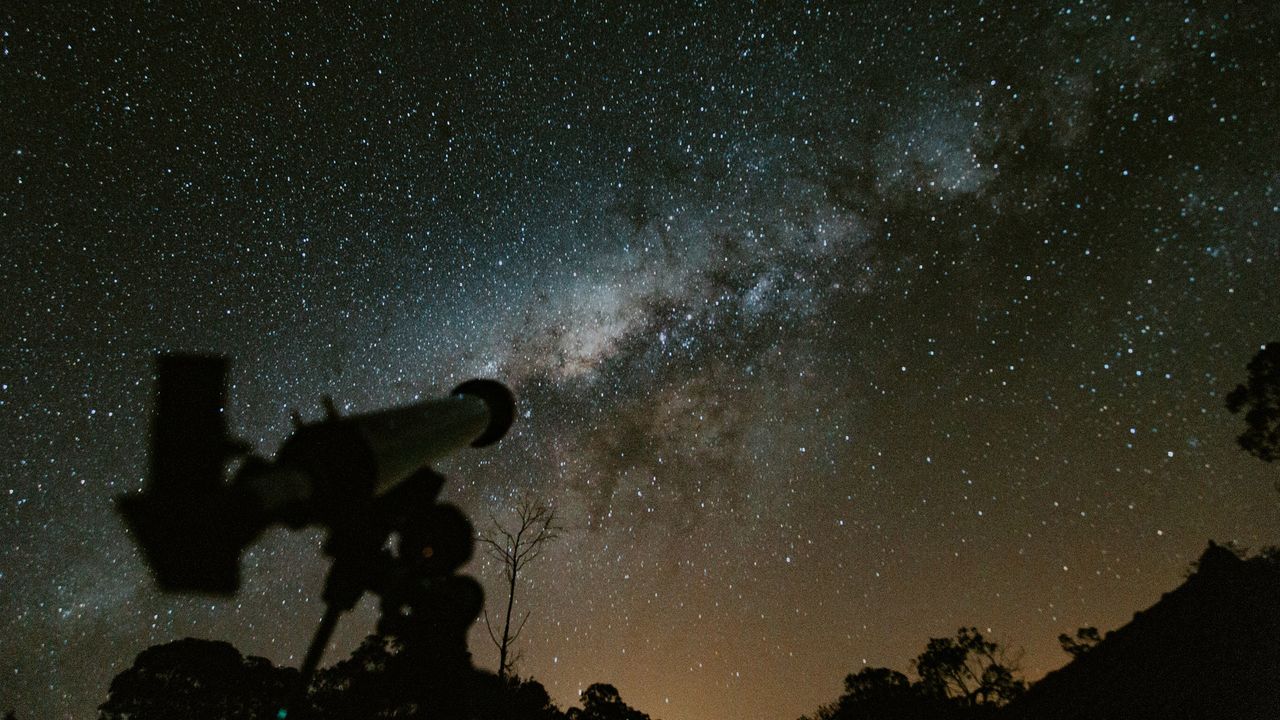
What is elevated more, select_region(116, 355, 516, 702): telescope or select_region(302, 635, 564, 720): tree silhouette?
select_region(302, 635, 564, 720): tree silhouette

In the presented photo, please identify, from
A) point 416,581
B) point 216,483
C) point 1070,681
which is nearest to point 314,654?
point 416,581

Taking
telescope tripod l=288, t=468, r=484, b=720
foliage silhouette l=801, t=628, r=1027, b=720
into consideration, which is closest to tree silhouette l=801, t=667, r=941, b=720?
foliage silhouette l=801, t=628, r=1027, b=720

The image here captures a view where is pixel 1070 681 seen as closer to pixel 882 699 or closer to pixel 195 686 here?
pixel 882 699

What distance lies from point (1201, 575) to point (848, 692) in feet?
55.9

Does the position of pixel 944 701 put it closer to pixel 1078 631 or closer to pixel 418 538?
pixel 1078 631

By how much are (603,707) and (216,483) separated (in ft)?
84.3

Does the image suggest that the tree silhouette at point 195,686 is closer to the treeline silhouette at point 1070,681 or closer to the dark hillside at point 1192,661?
the treeline silhouette at point 1070,681

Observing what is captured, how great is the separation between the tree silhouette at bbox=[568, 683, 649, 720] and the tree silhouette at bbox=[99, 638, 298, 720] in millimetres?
11265

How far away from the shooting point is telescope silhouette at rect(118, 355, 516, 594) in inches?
66.1

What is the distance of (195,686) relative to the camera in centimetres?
1667

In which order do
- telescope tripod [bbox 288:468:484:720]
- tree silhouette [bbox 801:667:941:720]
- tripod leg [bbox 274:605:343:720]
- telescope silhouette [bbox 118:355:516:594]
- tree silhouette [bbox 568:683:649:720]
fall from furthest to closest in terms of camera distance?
tree silhouette [bbox 801:667:941:720] → tree silhouette [bbox 568:683:649:720] → telescope tripod [bbox 288:468:484:720] → tripod leg [bbox 274:605:343:720] → telescope silhouette [bbox 118:355:516:594]

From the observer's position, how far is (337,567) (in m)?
2.83

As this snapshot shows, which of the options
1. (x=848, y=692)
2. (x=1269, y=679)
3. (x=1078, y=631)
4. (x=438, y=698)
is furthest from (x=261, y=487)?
(x=1078, y=631)

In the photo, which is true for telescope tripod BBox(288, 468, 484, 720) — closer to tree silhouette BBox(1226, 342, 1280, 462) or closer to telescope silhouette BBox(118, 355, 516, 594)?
telescope silhouette BBox(118, 355, 516, 594)
